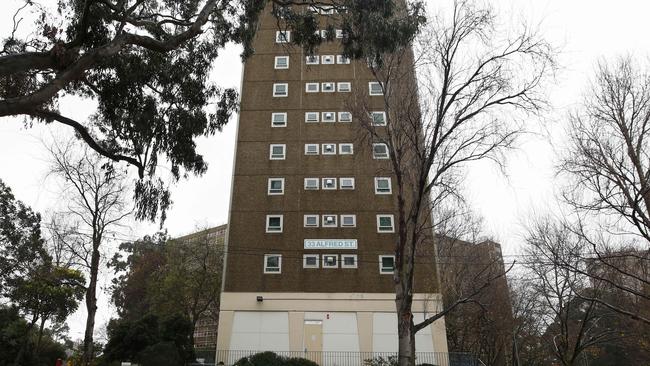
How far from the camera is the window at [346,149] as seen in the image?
1262 inches

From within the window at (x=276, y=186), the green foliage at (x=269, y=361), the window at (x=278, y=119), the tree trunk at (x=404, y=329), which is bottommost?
the green foliage at (x=269, y=361)

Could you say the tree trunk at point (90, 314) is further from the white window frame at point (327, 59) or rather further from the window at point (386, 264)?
the white window frame at point (327, 59)

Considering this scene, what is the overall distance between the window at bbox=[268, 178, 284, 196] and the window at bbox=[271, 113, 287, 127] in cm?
422

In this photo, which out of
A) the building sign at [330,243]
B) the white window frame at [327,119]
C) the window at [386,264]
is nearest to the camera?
the window at [386,264]

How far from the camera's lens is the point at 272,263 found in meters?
29.2

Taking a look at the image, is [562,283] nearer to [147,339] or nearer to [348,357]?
[348,357]

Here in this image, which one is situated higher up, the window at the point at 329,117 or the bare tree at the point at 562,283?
the window at the point at 329,117

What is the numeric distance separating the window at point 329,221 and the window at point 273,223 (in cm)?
286

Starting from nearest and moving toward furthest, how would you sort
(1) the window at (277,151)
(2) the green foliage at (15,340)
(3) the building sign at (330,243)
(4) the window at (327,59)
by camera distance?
(3) the building sign at (330,243) → (1) the window at (277,151) → (2) the green foliage at (15,340) → (4) the window at (327,59)

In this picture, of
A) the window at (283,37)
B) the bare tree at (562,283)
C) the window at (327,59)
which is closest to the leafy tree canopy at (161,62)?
the window at (283,37)

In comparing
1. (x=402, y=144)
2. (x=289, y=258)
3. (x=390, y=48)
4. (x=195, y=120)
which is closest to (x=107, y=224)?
(x=289, y=258)

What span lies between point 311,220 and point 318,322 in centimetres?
627

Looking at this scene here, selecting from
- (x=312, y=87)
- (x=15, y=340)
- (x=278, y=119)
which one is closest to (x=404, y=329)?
(x=278, y=119)

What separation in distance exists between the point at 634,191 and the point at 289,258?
1946 cm
